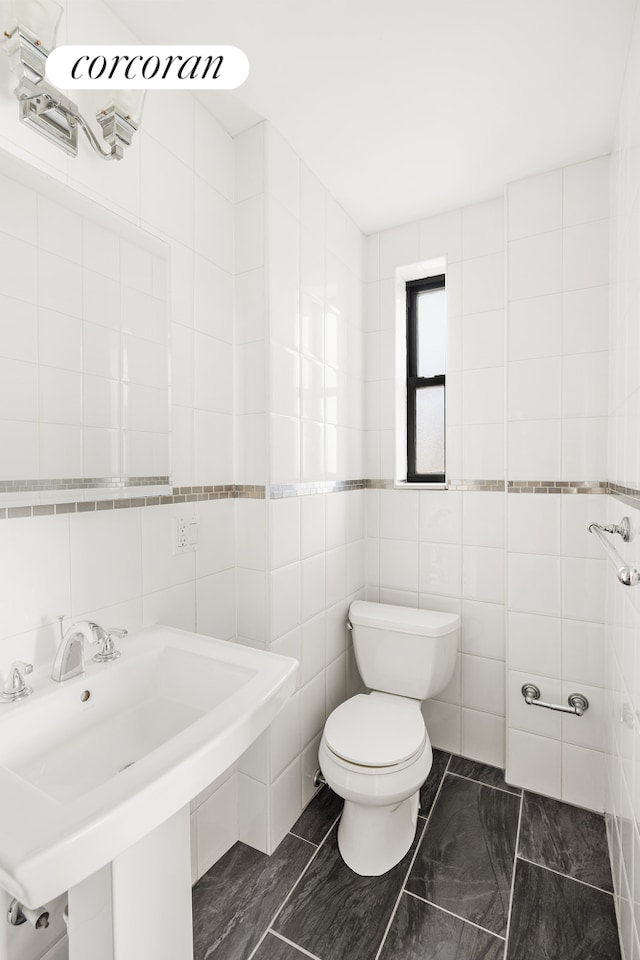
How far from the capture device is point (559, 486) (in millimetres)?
1814

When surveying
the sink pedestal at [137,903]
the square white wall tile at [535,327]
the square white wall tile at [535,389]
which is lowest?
the sink pedestal at [137,903]

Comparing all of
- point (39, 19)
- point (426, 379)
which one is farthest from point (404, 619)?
point (39, 19)

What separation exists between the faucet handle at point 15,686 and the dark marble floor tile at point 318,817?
1.19 meters

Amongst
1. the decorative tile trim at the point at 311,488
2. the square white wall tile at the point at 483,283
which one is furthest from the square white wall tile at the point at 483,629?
the square white wall tile at the point at 483,283

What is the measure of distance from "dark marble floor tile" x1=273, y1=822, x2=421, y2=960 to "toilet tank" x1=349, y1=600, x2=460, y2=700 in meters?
0.56

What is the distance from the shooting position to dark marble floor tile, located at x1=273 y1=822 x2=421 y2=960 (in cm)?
127

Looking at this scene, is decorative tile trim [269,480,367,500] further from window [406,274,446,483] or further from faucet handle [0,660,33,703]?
faucet handle [0,660,33,703]

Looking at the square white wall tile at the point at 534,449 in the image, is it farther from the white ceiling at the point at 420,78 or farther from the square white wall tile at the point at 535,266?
the white ceiling at the point at 420,78

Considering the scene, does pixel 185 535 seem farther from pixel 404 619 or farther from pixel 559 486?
pixel 559 486

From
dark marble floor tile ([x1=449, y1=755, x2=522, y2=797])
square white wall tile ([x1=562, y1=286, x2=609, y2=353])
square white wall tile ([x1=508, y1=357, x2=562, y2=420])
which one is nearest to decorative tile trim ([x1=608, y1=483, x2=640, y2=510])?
square white wall tile ([x1=508, y1=357, x2=562, y2=420])

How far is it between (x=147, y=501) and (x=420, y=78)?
1479mm

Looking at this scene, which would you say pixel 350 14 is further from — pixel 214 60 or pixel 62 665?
pixel 62 665

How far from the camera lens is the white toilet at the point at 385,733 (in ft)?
4.83

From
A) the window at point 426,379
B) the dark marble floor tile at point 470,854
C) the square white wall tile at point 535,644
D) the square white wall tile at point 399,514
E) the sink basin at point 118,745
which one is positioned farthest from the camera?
the window at point 426,379
